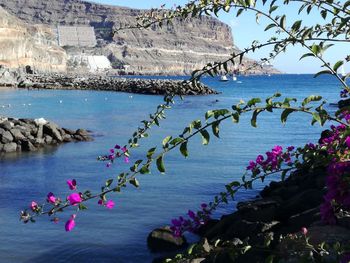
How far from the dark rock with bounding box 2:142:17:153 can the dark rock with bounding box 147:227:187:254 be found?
13.7 metres

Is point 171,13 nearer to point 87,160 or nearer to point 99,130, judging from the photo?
point 87,160

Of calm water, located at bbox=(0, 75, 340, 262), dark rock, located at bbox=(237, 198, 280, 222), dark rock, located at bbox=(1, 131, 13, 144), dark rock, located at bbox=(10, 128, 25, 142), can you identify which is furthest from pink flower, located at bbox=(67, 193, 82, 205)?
dark rock, located at bbox=(10, 128, 25, 142)

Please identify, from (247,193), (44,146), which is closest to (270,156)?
(247,193)

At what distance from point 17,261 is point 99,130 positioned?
Answer: 70.0ft

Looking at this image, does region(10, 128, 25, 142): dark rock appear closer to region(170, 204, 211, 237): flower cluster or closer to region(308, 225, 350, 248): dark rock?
region(308, 225, 350, 248): dark rock

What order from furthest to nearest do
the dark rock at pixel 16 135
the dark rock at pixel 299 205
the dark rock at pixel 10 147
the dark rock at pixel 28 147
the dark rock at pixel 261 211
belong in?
the dark rock at pixel 16 135
the dark rock at pixel 28 147
the dark rock at pixel 10 147
the dark rock at pixel 261 211
the dark rock at pixel 299 205

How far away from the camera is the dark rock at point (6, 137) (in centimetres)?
2255

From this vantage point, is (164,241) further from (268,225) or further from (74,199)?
(74,199)

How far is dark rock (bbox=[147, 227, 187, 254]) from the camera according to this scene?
9547mm

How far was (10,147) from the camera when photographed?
72.1 feet

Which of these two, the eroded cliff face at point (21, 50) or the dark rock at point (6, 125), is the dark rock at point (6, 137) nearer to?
the dark rock at point (6, 125)

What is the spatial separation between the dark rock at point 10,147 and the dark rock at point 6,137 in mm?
365

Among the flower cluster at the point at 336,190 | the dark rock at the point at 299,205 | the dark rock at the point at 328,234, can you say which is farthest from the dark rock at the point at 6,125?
the flower cluster at the point at 336,190

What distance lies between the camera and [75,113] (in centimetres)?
4150
